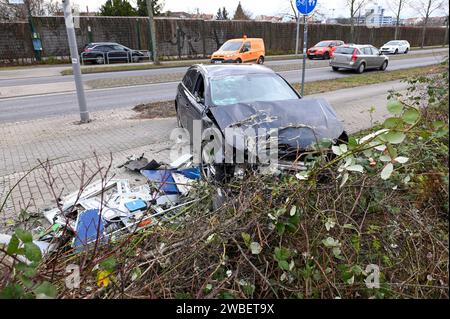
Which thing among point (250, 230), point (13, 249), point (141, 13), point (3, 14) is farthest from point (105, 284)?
point (141, 13)

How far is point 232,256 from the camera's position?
7.16 ft

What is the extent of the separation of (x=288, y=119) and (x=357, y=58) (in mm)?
15998

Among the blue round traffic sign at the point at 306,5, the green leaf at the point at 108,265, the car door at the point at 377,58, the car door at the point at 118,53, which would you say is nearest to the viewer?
the green leaf at the point at 108,265

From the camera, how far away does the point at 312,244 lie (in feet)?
6.89

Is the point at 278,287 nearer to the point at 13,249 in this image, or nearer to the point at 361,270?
the point at 361,270

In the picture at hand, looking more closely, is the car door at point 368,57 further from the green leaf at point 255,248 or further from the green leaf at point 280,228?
the green leaf at point 255,248

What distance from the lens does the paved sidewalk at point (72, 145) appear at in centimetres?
480

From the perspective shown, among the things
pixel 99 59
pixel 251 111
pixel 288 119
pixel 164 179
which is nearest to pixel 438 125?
pixel 288 119

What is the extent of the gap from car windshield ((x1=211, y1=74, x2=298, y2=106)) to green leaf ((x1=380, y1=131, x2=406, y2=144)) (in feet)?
10.4

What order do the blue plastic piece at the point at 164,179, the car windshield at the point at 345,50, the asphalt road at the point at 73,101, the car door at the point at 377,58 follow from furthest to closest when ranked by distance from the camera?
1. the car door at the point at 377,58
2. the car windshield at the point at 345,50
3. the asphalt road at the point at 73,101
4. the blue plastic piece at the point at 164,179

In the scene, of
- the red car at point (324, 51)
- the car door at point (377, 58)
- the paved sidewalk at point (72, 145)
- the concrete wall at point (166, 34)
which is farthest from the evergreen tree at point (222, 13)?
the paved sidewalk at point (72, 145)

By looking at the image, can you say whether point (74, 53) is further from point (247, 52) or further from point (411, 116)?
point (247, 52)

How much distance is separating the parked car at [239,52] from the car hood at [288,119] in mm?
16309
